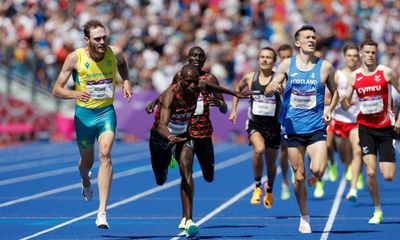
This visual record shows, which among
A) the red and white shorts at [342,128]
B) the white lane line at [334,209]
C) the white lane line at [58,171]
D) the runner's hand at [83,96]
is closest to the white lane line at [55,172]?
the white lane line at [58,171]

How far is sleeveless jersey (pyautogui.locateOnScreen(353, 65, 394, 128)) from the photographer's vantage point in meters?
13.9

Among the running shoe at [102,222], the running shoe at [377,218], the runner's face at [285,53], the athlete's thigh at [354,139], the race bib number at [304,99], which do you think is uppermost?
the runner's face at [285,53]

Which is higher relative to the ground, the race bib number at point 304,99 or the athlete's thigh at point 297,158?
the race bib number at point 304,99

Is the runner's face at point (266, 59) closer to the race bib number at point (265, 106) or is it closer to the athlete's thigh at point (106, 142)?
the race bib number at point (265, 106)

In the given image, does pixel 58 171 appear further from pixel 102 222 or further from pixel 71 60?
pixel 102 222

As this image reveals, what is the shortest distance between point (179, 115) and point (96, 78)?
3.21ft

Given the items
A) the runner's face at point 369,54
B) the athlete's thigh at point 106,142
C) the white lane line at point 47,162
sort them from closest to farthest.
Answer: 1. the athlete's thigh at point 106,142
2. the runner's face at point 369,54
3. the white lane line at point 47,162

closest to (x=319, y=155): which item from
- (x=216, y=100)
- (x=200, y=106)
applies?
(x=216, y=100)

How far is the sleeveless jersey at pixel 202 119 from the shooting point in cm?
1335

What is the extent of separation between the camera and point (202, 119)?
13.5 metres

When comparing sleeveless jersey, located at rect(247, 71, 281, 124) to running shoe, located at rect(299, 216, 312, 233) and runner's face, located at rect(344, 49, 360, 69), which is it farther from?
running shoe, located at rect(299, 216, 312, 233)

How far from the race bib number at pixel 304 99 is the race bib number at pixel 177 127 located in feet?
4.15

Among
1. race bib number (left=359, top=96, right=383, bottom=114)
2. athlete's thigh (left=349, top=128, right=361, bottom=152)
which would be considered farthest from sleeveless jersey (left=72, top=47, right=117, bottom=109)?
athlete's thigh (left=349, top=128, right=361, bottom=152)

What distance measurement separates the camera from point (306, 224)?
496 inches
